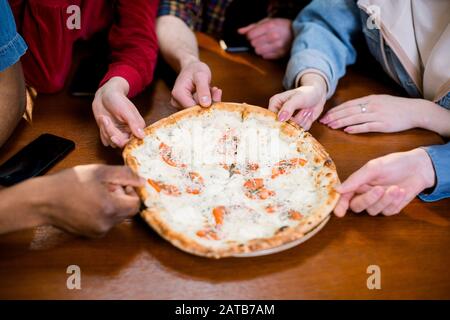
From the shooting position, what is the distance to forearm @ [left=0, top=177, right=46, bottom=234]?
867 mm

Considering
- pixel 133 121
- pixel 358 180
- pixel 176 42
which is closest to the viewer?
pixel 358 180

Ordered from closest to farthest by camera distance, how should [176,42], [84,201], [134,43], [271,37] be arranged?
1. [84,201]
2. [134,43]
3. [176,42]
4. [271,37]

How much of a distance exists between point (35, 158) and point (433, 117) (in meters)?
1.02

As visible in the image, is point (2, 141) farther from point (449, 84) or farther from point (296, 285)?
point (449, 84)

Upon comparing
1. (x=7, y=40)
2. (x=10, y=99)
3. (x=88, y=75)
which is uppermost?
(x=7, y=40)

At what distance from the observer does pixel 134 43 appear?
1.43 m

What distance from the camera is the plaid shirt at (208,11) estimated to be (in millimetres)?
1673

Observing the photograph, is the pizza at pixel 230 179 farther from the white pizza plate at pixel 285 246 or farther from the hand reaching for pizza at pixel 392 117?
the hand reaching for pizza at pixel 392 117

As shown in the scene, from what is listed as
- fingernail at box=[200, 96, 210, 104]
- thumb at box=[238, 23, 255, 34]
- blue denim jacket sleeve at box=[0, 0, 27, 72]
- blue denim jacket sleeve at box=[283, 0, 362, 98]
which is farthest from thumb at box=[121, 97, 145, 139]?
thumb at box=[238, 23, 255, 34]

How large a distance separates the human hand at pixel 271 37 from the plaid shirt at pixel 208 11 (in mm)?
128

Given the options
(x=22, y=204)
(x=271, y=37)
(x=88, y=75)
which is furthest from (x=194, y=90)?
(x=22, y=204)

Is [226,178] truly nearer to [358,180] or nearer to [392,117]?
[358,180]

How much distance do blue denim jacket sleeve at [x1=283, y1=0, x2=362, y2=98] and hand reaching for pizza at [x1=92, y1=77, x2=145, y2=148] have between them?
1.68 ft

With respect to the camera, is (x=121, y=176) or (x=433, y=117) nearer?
(x=121, y=176)
